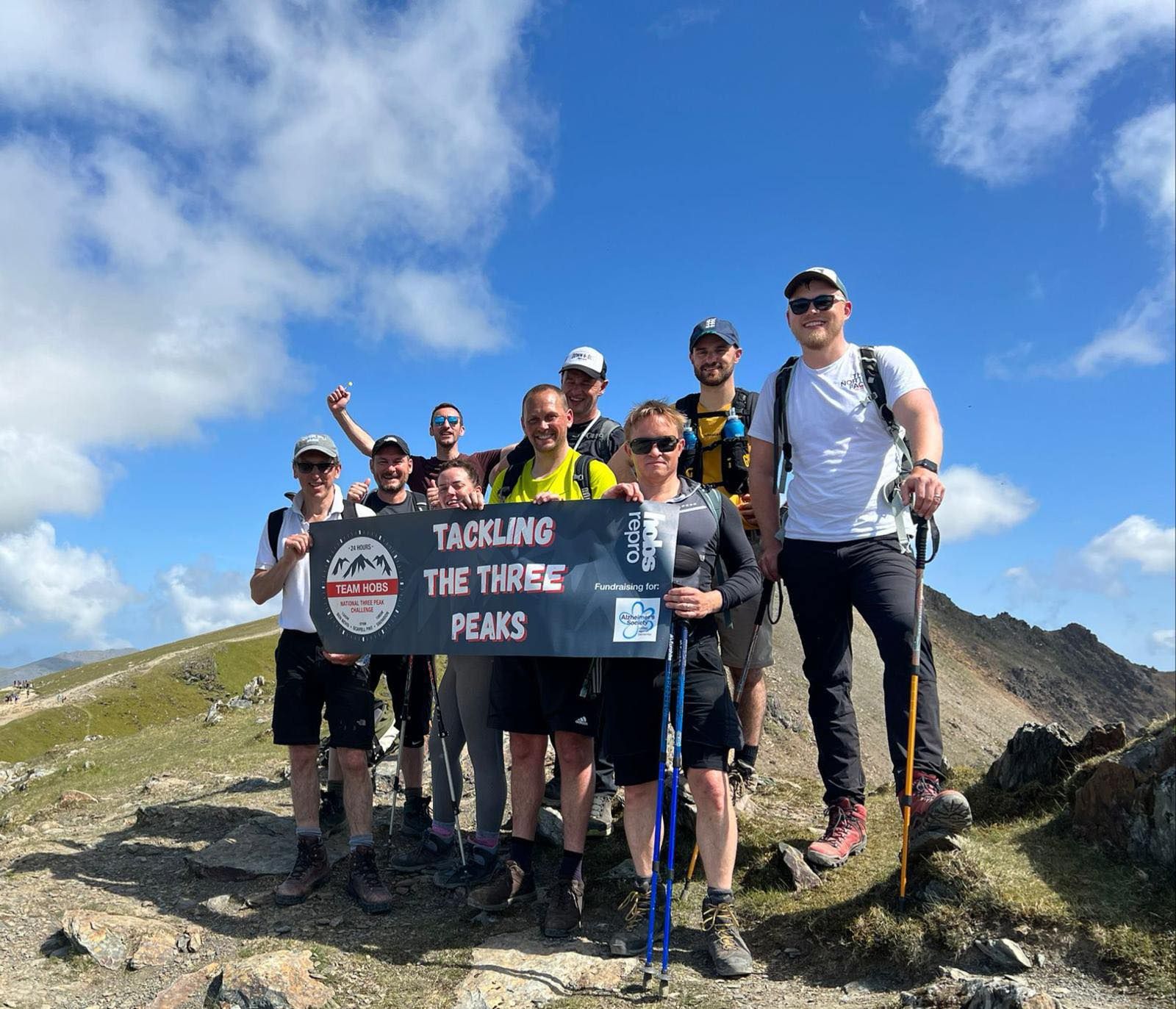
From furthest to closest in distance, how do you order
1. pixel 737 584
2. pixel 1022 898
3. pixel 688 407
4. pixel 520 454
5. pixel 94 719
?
pixel 94 719 < pixel 688 407 < pixel 520 454 < pixel 737 584 < pixel 1022 898

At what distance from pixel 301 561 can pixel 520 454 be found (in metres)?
2.47

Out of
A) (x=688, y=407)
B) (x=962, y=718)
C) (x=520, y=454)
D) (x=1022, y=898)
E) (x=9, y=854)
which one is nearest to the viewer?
(x=1022, y=898)

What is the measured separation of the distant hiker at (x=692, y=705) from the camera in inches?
231

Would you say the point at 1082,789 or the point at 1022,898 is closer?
the point at 1022,898

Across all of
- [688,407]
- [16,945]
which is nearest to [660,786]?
[688,407]

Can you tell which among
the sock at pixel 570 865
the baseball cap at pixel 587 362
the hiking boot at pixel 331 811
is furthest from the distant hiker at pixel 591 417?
the hiking boot at pixel 331 811

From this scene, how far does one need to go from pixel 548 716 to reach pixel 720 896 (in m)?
1.87

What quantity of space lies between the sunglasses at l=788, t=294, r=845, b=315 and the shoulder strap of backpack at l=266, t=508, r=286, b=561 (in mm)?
5337

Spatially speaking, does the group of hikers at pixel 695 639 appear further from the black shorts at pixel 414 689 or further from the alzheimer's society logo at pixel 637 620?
the alzheimer's society logo at pixel 637 620

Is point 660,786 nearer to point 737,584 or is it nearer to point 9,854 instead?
point 737,584

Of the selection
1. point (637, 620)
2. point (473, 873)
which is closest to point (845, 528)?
point (637, 620)

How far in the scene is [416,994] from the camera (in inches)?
234

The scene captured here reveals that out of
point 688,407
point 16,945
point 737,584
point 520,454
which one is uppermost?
point 688,407

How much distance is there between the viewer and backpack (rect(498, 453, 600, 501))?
707 cm
